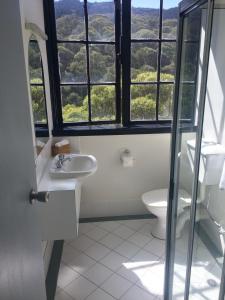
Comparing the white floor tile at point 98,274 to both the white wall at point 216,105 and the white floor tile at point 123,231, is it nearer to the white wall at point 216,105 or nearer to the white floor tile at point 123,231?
the white floor tile at point 123,231

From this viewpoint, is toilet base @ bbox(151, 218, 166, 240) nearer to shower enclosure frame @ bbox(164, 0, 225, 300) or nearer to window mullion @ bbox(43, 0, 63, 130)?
shower enclosure frame @ bbox(164, 0, 225, 300)

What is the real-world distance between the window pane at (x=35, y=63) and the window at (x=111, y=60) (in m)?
0.44

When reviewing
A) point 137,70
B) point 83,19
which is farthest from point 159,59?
point 83,19

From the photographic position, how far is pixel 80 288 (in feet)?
6.50

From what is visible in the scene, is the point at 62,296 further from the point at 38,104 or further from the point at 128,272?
the point at 38,104

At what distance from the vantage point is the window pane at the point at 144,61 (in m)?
2.66

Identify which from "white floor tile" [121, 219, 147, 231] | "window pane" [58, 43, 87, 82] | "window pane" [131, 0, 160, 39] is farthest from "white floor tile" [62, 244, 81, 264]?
"window pane" [131, 0, 160, 39]

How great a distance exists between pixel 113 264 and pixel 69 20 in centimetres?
228

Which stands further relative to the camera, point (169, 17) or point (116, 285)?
point (169, 17)

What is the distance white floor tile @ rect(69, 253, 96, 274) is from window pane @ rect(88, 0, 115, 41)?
206cm

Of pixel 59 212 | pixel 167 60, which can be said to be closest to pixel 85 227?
pixel 59 212

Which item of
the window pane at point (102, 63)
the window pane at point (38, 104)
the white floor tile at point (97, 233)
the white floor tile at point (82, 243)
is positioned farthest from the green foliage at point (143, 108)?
the white floor tile at point (82, 243)

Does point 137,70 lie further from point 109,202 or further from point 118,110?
point 109,202

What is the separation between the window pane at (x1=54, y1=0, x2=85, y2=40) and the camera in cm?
251
